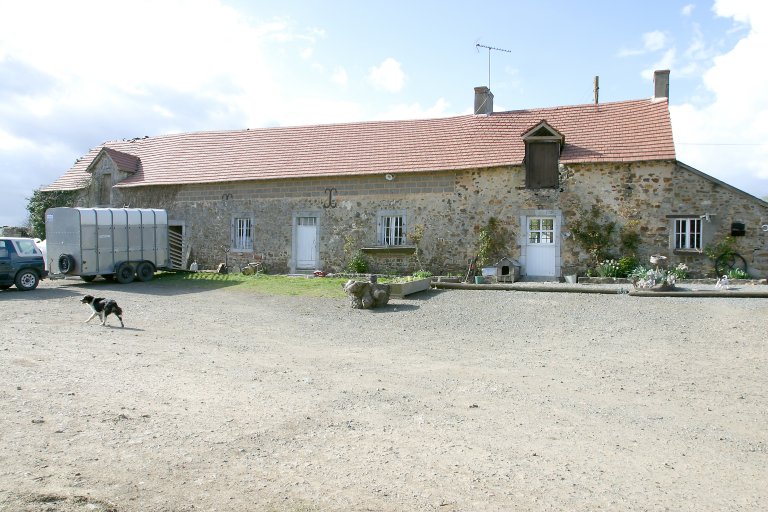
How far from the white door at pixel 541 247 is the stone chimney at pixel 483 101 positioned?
5694mm

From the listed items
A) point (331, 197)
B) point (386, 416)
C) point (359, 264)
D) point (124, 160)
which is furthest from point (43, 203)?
point (386, 416)

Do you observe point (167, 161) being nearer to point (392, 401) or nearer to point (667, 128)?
point (667, 128)

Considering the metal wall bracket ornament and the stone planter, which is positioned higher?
the metal wall bracket ornament

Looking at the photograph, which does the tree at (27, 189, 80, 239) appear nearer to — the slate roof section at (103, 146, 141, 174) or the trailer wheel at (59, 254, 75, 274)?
the slate roof section at (103, 146, 141, 174)

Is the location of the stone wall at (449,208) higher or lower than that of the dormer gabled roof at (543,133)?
lower

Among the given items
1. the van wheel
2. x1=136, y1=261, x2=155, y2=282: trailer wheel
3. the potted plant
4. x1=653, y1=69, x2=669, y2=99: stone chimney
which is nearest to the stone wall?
the potted plant

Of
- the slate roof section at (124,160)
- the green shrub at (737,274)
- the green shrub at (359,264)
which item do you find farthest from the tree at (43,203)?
the green shrub at (737,274)

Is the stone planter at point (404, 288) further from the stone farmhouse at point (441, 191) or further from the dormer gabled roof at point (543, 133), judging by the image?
the dormer gabled roof at point (543, 133)

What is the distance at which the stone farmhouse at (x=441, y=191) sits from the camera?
17109 millimetres

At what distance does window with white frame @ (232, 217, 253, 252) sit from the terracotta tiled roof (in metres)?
1.68

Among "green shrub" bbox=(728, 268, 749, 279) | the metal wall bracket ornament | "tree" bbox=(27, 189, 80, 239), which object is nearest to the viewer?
"green shrub" bbox=(728, 268, 749, 279)

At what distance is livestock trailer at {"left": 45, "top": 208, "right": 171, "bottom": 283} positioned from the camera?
56.1 feet

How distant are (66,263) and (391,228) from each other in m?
10.3

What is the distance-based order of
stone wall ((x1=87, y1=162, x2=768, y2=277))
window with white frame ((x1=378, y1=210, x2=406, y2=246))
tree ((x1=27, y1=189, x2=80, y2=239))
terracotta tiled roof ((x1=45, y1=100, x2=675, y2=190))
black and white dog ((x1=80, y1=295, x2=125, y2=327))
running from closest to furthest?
black and white dog ((x1=80, y1=295, x2=125, y2=327)), stone wall ((x1=87, y1=162, x2=768, y2=277)), terracotta tiled roof ((x1=45, y1=100, x2=675, y2=190)), window with white frame ((x1=378, y1=210, x2=406, y2=246)), tree ((x1=27, y1=189, x2=80, y2=239))
